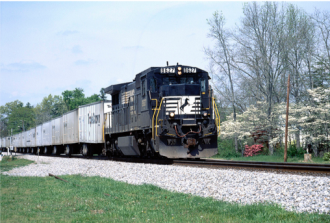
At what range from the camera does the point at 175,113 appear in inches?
557

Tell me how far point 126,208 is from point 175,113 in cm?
791

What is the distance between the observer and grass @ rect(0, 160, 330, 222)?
5.59 metres

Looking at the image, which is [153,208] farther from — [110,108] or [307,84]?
[307,84]

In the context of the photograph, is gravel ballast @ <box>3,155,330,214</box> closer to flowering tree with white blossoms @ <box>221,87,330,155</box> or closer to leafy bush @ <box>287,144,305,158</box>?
flowering tree with white blossoms @ <box>221,87,330,155</box>

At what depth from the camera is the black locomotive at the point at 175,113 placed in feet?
45.9

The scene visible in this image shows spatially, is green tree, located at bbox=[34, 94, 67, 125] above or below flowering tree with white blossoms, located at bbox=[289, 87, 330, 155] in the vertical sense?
above

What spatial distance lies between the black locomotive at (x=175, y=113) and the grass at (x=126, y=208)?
4942 millimetres

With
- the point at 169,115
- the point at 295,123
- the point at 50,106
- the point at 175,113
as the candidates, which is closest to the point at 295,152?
the point at 295,123

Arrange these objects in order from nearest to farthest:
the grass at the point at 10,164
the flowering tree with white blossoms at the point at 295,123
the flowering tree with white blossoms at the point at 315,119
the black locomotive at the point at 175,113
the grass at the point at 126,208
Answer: the grass at the point at 126,208 < the black locomotive at the point at 175,113 < the grass at the point at 10,164 < the flowering tree with white blossoms at the point at 315,119 < the flowering tree with white blossoms at the point at 295,123

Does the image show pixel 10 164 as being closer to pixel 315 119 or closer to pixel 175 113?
pixel 175 113

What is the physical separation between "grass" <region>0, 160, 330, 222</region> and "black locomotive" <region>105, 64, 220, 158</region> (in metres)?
4.94

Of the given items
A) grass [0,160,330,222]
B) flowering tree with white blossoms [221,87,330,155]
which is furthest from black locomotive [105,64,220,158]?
flowering tree with white blossoms [221,87,330,155]

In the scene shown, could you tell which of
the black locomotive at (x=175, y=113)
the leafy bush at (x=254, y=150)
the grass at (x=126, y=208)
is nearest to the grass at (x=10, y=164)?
the black locomotive at (x=175, y=113)

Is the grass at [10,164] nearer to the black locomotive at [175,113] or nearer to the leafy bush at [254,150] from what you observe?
the black locomotive at [175,113]
